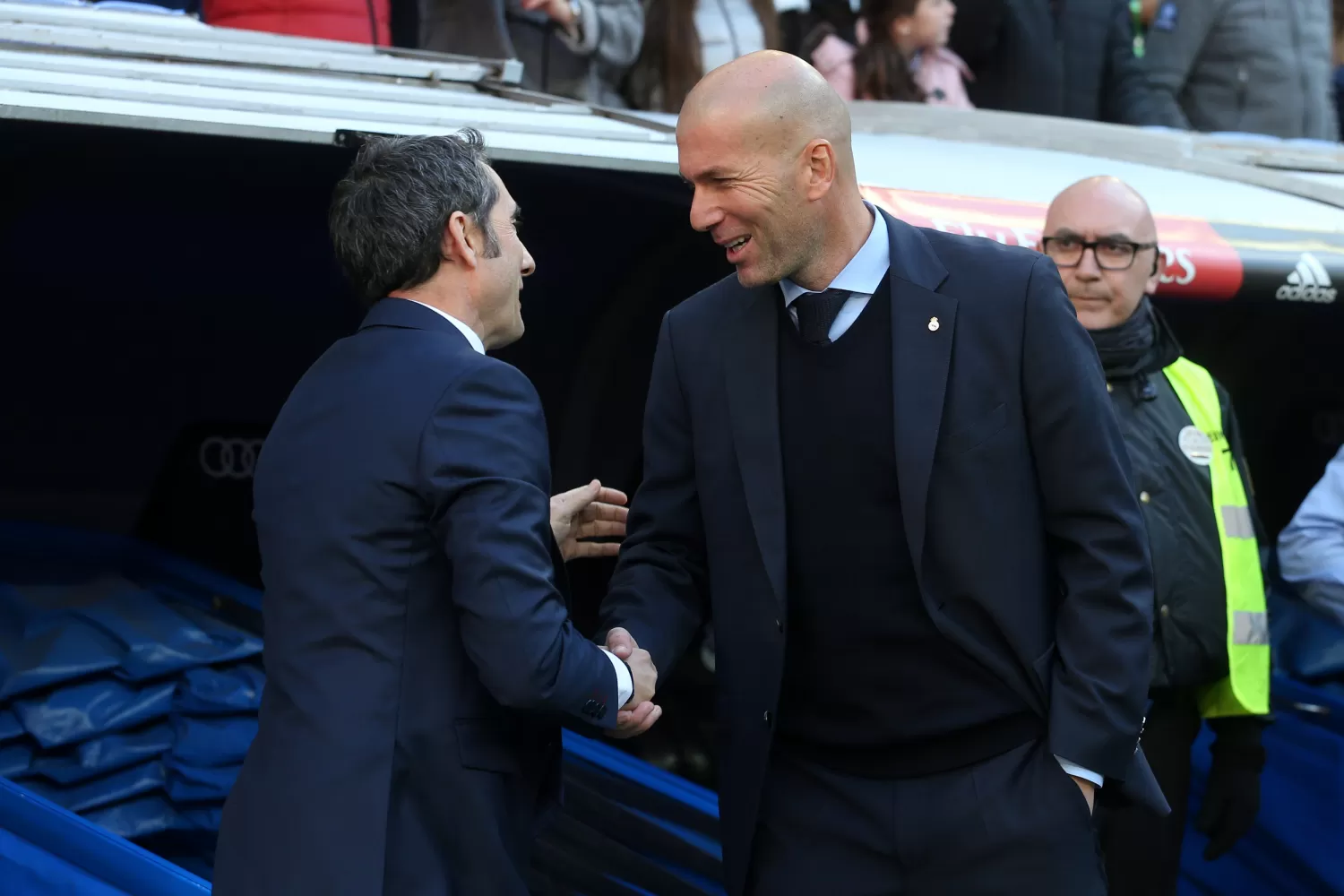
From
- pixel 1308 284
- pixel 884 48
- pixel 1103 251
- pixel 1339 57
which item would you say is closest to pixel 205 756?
pixel 1103 251

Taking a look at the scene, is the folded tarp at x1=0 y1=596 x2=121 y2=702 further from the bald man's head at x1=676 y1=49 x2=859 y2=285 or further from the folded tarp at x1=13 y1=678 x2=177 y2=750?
the bald man's head at x1=676 y1=49 x2=859 y2=285

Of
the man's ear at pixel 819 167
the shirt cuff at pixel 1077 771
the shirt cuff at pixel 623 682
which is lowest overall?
the shirt cuff at pixel 1077 771

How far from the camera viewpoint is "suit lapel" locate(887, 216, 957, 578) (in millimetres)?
2162

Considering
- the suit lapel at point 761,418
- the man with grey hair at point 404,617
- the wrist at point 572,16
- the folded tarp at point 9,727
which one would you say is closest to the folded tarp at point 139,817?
the folded tarp at point 9,727

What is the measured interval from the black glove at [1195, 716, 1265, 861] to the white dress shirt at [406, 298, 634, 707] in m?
1.59

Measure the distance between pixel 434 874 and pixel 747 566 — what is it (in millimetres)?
623

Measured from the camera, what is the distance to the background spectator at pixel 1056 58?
5.81m

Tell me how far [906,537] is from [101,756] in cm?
199

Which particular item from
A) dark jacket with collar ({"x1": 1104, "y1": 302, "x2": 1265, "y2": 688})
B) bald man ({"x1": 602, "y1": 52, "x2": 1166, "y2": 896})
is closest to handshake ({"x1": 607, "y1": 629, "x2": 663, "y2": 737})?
bald man ({"x1": 602, "y1": 52, "x2": 1166, "y2": 896})

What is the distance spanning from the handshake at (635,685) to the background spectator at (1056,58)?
13.4 ft

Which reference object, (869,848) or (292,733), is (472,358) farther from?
(869,848)

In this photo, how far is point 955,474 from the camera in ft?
7.19

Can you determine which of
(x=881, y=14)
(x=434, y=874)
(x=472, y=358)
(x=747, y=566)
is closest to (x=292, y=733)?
(x=434, y=874)

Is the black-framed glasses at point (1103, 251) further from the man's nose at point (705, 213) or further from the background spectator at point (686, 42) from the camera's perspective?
the background spectator at point (686, 42)
